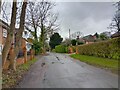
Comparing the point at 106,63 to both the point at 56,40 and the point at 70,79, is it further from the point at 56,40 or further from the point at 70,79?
the point at 56,40

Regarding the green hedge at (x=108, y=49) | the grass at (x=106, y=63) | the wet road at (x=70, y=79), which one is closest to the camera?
the wet road at (x=70, y=79)

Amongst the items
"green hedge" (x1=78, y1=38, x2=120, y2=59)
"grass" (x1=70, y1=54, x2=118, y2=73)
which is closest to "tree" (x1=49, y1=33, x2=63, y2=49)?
"green hedge" (x1=78, y1=38, x2=120, y2=59)

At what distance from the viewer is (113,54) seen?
2370cm

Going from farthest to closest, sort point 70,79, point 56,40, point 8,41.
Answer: point 56,40
point 8,41
point 70,79

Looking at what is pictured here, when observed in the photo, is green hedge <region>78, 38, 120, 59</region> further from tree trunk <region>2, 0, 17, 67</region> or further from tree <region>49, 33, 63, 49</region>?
tree <region>49, 33, 63, 49</region>

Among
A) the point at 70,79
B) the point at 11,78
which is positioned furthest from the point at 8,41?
the point at 70,79

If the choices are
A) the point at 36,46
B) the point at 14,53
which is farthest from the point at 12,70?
the point at 36,46

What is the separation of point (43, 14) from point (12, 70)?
39006mm

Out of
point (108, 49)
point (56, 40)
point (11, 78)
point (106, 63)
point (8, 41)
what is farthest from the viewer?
point (56, 40)

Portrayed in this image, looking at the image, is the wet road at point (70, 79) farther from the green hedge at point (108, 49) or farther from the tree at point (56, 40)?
the tree at point (56, 40)

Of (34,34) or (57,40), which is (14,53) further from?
(57,40)

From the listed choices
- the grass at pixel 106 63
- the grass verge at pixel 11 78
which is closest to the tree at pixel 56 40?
the grass at pixel 106 63

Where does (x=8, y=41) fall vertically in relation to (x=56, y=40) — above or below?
below

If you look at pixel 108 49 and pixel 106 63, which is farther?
pixel 108 49
